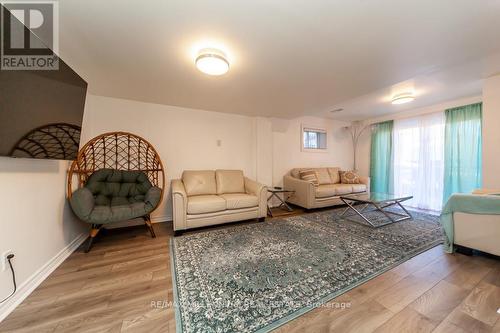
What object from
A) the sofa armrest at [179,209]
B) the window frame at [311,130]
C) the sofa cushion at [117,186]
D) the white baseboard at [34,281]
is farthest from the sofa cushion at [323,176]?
the white baseboard at [34,281]

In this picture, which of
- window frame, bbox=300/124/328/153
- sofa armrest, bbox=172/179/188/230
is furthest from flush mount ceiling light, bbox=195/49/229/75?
window frame, bbox=300/124/328/153

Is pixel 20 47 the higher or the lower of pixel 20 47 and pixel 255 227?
the higher

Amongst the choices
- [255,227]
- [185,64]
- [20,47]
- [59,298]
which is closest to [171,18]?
[185,64]

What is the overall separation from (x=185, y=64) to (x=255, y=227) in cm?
231

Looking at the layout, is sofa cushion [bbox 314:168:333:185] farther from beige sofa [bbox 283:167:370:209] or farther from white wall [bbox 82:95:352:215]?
white wall [bbox 82:95:352:215]

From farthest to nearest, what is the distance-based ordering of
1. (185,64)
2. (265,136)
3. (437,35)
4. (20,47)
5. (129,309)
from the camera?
(265,136) → (185,64) → (437,35) → (129,309) → (20,47)

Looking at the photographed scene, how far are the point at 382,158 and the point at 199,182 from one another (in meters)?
4.53

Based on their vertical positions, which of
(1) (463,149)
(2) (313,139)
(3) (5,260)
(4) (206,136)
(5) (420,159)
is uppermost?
(2) (313,139)

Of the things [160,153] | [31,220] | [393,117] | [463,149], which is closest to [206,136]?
[160,153]

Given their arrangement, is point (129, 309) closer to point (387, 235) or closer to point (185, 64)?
point (185, 64)

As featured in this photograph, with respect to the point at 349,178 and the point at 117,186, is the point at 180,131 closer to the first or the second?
the point at 117,186

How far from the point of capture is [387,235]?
2396mm

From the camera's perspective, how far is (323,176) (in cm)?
438

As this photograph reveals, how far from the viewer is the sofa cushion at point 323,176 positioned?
4.29 metres
